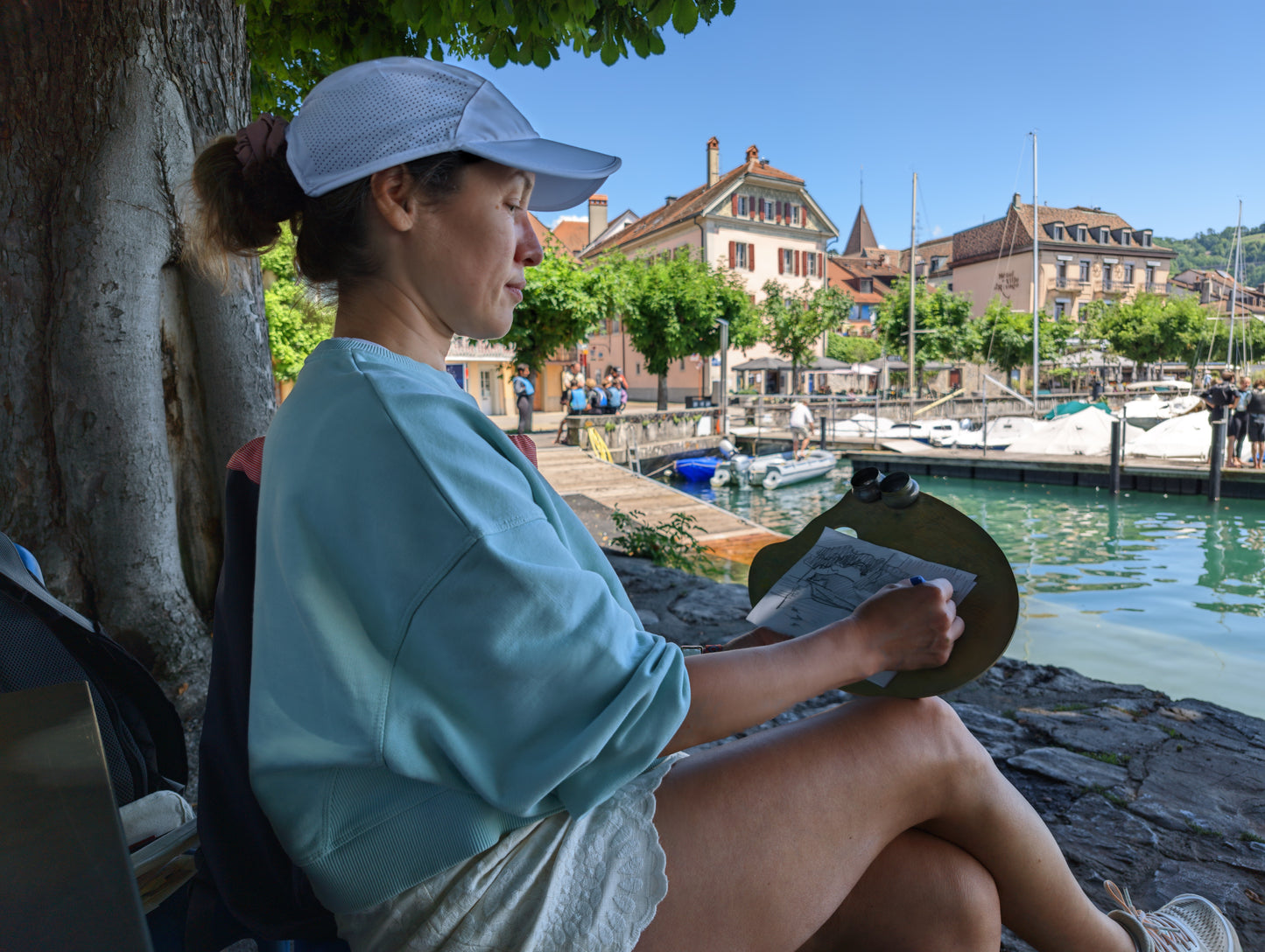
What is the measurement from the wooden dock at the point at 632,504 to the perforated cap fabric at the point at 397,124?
21.1 feet

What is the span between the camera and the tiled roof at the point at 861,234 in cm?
8656

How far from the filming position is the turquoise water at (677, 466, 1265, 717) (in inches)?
314

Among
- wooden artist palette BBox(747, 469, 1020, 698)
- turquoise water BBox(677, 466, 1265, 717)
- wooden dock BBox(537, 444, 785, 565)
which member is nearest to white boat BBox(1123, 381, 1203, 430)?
turquoise water BBox(677, 466, 1265, 717)

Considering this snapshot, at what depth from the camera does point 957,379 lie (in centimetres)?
5566

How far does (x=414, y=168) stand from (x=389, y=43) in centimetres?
451

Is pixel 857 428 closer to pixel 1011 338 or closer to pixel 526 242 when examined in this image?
pixel 1011 338

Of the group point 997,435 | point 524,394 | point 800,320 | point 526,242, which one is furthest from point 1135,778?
point 800,320

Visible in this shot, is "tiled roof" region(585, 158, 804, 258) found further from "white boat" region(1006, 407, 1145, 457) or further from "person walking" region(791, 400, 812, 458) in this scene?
"white boat" region(1006, 407, 1145, 457)

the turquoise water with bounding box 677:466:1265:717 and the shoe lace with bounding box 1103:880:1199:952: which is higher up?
the shoe lace with bounding box 1103:880:1199:952

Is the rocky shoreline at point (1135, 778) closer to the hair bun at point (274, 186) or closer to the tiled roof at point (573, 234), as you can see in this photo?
the hair bun at point (274, 186)

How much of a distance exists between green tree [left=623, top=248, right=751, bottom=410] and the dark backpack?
32.8 m

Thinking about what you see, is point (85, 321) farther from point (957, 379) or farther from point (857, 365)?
point (957, 379)

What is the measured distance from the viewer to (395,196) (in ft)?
3.96

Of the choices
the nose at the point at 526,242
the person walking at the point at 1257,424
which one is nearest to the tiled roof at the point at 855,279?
the person walking at the point at 1257,424
